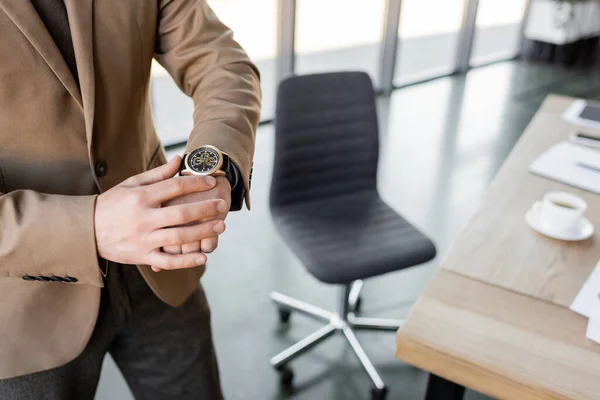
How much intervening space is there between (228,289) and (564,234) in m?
1.57

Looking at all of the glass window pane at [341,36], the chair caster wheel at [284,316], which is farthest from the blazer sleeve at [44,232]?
the glass window pane at [341,36]

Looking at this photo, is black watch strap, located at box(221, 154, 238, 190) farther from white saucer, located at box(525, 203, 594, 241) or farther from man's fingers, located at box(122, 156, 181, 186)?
white saucer, located at box(525, 203, 594, 241)

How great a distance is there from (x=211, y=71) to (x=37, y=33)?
340 mm

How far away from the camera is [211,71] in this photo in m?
1.09

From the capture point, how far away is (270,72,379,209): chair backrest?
2.02 meters

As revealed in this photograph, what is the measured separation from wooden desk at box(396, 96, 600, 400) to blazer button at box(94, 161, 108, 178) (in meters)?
0.65

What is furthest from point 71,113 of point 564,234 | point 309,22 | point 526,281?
point 309,22

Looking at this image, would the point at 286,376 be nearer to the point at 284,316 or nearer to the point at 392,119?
the point at 284,316

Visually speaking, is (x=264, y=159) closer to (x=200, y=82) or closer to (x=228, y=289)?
(x=228, y=289)

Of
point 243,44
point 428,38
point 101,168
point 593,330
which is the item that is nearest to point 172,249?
point 101,168

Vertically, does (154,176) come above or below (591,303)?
above

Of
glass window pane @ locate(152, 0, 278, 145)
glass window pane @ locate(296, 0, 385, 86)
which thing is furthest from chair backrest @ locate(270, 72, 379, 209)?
glass window pane @ locate(296, 0, 385, 86)

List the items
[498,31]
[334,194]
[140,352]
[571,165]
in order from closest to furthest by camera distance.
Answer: [140,352] → [571,165] → [334,194] → [498,31]

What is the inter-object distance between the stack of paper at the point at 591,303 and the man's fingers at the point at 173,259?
793mm
